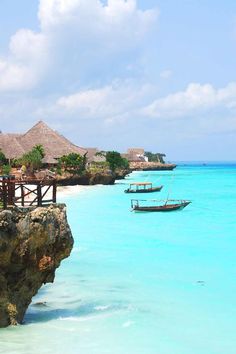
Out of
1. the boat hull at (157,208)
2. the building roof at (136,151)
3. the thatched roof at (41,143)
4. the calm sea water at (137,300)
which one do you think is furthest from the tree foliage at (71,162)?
the building roof at (136,151)

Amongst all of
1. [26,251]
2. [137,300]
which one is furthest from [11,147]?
[26,251]

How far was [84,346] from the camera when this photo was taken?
34.3 feet

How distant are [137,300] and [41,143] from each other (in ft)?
163

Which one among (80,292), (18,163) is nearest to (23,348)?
(80,292)

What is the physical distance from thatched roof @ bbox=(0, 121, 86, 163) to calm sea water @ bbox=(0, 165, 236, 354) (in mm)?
32554

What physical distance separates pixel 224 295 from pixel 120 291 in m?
2.75

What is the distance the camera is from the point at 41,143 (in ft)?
204

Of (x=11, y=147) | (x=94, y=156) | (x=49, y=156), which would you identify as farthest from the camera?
(x=94, y=156)

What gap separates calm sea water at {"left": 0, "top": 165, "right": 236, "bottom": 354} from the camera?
10695 mm

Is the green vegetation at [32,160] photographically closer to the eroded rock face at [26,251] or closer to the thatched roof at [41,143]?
the thatched roof at [41,143]

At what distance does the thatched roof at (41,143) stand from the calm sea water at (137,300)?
32.6 metres

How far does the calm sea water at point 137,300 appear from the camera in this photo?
10.7 metres

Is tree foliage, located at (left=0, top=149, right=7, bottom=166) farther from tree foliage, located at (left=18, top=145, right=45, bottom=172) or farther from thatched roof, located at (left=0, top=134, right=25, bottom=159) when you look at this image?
tree foliage, located at (left=18, top=145, right=45, bottom=172)

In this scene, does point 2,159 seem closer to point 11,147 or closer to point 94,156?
point 11,147
